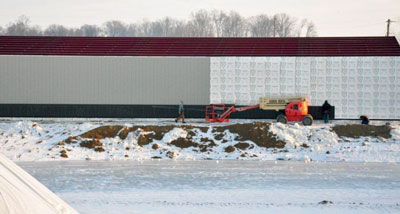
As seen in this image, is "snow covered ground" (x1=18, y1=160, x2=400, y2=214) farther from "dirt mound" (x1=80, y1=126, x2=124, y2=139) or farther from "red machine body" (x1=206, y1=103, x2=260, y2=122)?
"red machine body" (x1=206, y1=103, x2=260, y2=122)

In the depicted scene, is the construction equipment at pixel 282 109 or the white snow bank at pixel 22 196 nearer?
the white snow bank at pixel 22 196

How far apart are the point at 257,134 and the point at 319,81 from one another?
10.0m

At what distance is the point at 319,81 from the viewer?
3688 cm

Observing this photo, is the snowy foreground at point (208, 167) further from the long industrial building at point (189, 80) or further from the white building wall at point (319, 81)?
the long industrial building at point (189, 80)

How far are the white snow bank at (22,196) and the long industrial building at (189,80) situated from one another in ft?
110

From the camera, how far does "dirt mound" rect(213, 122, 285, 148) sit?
2822 centimetres

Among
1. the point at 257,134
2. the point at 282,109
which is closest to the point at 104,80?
the point at 282,109

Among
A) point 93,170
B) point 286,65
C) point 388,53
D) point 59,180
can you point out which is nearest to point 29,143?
point 93,170

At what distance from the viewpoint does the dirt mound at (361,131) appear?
96.5ft

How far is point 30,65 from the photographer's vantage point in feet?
124

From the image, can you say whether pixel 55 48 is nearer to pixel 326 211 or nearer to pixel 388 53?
pixel 388 53

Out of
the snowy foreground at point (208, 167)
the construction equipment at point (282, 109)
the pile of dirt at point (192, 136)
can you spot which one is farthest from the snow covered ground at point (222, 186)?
the construction equipment at point (282, 109)

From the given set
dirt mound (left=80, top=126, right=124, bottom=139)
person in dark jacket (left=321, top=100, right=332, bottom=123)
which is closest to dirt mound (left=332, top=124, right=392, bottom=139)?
person in dark jacket (left=321, top=100, right=332, bottom=123)

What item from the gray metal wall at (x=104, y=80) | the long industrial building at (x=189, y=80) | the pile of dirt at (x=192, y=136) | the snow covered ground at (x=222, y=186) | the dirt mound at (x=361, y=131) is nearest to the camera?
the snow covered ground at (x=222, y=186)
